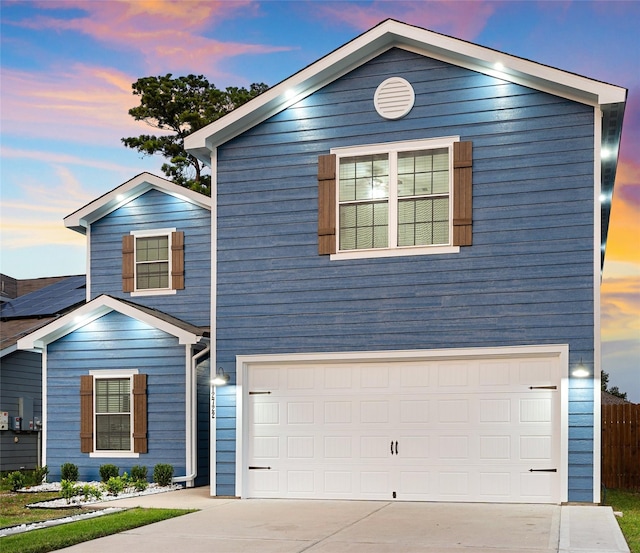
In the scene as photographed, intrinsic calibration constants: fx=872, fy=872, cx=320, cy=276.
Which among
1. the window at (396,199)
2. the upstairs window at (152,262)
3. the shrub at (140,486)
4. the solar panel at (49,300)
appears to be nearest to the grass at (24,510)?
the shrub at (140,486)

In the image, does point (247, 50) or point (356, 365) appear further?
point (247, 50)

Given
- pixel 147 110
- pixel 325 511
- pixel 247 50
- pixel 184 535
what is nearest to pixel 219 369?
pixel 325 511

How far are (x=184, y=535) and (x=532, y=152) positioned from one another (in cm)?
713

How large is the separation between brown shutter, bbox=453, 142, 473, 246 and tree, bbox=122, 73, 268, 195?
18.8 metres

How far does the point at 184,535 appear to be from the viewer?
9.70 metres

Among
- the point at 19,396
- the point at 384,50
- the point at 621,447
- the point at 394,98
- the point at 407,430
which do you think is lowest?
the point at 621,447

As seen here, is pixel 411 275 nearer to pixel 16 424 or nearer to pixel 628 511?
pixel 628 511

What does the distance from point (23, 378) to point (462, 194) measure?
13.0 metres

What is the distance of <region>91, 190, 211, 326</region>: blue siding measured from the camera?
56.2 feet

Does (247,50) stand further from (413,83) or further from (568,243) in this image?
(568,243)

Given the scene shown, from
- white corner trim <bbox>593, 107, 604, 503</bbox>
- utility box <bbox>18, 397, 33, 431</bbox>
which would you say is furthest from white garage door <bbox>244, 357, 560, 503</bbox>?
utility box <bbox>18, 397, 33, 431</bbox>

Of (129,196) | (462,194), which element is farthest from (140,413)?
(462,194)

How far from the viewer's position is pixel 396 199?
13102mm

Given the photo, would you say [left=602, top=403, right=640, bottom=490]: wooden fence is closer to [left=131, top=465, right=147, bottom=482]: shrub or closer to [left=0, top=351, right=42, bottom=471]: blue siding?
[left=131, top=465, right=147, bottom=482]: shrub
